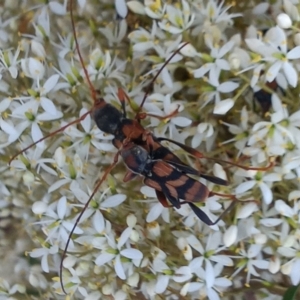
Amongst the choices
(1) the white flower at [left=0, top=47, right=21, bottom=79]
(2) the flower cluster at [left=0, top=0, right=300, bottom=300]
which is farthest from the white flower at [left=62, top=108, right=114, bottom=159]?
(1) the white flower at [left=0, top=47, right=21, bottom=79]

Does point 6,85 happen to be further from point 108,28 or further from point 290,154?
point 290,154

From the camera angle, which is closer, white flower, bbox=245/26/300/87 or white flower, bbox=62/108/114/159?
white flower, bbox=245/26/300/87

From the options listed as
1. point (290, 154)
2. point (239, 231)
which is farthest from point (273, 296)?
point (290, 154)

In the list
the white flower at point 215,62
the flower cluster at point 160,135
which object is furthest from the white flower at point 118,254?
the white flower at point 215,62

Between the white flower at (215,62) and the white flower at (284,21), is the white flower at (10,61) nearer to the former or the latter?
the white flower at (215,62)

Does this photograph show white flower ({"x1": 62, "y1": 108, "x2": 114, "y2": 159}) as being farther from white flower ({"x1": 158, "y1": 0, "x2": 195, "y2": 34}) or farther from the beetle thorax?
white flower ({"x1": 158, "y1": 0, "x2": 195, "y2": 34})

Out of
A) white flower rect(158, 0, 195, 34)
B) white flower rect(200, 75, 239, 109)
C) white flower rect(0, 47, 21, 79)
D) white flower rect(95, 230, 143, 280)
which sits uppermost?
white flower rect(158, 0, 195, 34)
